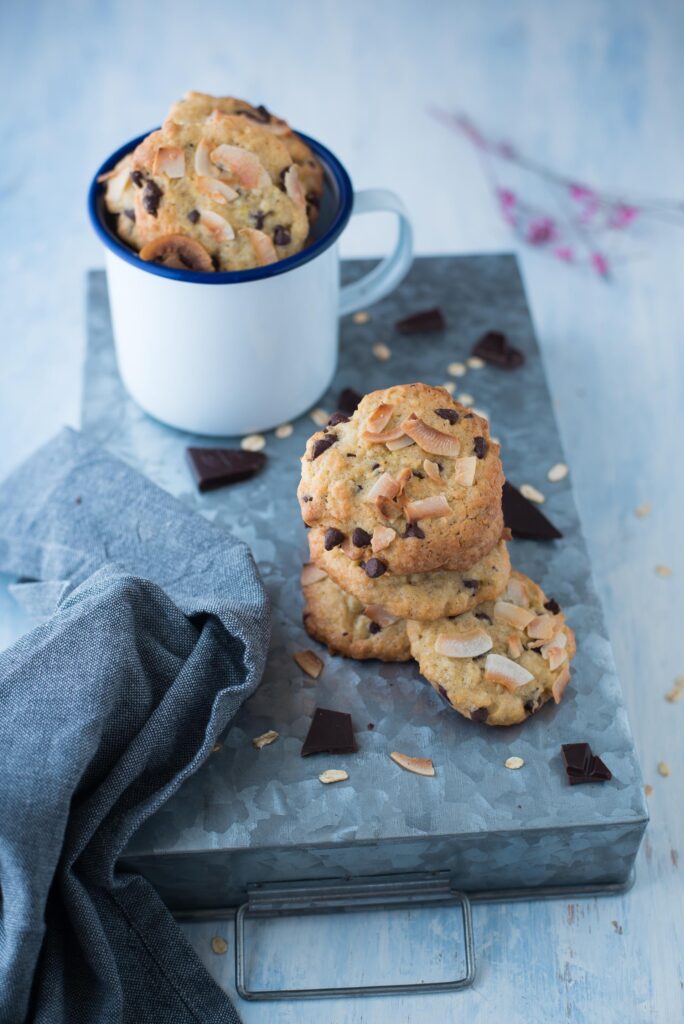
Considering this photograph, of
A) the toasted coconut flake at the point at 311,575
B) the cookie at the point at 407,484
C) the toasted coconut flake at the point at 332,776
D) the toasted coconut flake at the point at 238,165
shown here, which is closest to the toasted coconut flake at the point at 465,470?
the cookie at the point at 407,484

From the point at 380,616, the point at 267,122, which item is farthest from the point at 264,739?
the point at 267,122

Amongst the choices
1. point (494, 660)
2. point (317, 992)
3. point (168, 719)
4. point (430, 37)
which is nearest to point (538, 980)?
point (317, 992)

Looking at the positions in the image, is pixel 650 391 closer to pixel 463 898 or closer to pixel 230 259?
pixel 230 259

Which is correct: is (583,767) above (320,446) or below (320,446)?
below

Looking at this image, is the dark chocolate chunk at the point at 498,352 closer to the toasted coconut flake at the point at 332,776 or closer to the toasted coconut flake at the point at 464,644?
the toasted coconut flake at the point at 464,644

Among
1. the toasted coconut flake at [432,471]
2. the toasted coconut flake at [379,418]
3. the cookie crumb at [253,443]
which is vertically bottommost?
the cookie crumb at [253,443]

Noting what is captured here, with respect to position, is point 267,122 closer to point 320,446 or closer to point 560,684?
point 320,446
